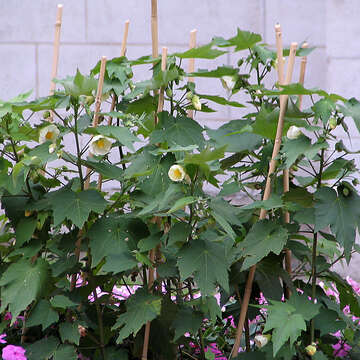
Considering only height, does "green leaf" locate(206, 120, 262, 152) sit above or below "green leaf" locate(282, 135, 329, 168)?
below

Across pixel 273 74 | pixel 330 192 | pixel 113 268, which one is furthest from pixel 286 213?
pixel 273 74

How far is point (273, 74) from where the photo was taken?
4617 millimetres

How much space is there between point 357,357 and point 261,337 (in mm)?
454

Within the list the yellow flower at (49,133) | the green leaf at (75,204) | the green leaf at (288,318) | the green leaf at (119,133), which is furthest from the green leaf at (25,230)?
the green leaf at (288,318)

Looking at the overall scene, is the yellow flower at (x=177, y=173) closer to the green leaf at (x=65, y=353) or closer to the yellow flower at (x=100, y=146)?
the yellow flower at (x=100, y=146)

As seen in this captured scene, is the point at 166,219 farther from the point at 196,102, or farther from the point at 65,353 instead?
the point at 65,353

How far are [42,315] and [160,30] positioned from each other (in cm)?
298

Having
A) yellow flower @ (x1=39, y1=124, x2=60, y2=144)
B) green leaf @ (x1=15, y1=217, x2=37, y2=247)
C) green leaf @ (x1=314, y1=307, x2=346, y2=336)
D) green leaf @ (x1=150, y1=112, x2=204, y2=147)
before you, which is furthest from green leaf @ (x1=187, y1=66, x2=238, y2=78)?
green leaf @ (x1=314, y1=307, x2=346, y2=336)

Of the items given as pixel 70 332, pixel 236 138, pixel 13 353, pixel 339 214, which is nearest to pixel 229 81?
pixel 236 138

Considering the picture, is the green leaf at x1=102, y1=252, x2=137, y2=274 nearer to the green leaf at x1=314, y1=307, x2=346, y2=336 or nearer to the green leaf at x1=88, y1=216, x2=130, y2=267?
the green leaf at x1=88, y1=216, x2=130, y2=267

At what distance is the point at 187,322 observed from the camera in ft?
6.06

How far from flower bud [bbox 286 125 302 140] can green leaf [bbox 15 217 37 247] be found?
77cm

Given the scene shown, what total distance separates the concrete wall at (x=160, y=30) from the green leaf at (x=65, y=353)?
112 inches

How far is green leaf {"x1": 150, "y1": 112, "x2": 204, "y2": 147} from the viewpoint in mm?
1854
